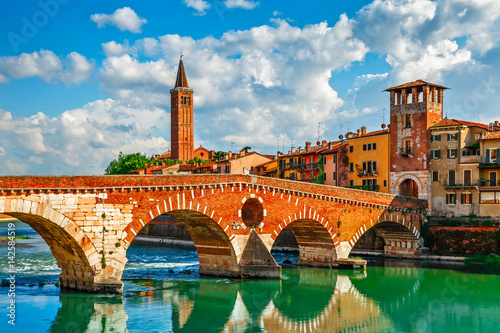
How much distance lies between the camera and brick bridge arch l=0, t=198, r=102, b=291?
24781mm

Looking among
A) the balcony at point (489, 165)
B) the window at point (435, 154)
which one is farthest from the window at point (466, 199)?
the window at point (435, 154)

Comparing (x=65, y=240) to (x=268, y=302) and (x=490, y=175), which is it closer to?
(x=268, y=302)

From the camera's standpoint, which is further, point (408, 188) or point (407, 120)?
point (408, 188)

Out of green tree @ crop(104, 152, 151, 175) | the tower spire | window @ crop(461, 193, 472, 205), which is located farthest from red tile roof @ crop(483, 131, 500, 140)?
the tower spire

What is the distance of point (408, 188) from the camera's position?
1962 inches

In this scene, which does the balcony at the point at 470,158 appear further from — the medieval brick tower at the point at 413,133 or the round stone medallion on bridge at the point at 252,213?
the round stone medallion on bridge at the point at 252,213

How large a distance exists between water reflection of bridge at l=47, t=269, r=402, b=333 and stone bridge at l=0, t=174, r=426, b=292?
167 cm

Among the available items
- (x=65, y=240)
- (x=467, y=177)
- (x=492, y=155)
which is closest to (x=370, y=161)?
(x=467, y=177)

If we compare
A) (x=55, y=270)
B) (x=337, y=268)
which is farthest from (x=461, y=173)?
(x=55, y=270)

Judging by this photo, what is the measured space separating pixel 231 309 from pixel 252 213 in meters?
8.85

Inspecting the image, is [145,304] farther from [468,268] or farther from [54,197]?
[468,268]

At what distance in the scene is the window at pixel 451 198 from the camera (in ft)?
150

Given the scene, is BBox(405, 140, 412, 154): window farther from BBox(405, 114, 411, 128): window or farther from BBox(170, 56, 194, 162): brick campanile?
BBox(170, 56, 194, 162): brick campanile

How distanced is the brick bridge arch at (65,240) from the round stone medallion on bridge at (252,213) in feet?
33.5
